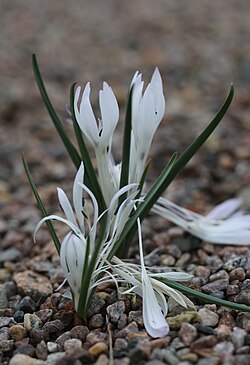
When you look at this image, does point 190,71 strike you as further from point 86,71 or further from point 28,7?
point 28,7

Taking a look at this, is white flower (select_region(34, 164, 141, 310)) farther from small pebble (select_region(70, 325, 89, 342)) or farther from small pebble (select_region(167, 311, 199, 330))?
small pebble (select_region(167, 311, 199, 330))

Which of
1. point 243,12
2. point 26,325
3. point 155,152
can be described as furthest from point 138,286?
point 243,12

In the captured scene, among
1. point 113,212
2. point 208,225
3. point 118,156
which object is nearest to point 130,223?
point 113,212

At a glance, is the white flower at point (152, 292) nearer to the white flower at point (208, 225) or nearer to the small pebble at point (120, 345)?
the small pebble at point (120, 345)

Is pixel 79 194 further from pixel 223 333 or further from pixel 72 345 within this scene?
pixel 223 333

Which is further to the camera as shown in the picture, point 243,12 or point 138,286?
point 243,12

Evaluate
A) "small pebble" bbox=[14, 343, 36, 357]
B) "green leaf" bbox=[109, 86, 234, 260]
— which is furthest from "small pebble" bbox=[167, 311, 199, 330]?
"small pebble" bbox=[14, 343, 36, 357]
